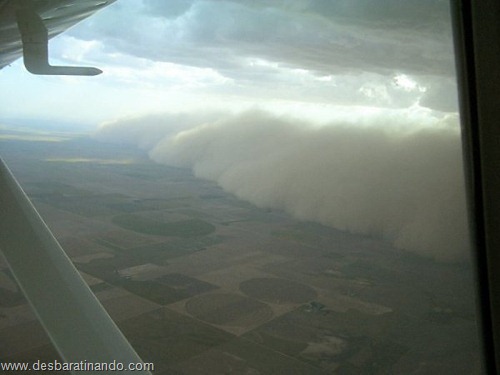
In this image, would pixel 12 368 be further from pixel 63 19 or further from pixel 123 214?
pixel 123 214

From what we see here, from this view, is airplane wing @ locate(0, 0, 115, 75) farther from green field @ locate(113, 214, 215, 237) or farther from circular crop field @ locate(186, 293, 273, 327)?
green field @ locate(113, 214, 215, 237)

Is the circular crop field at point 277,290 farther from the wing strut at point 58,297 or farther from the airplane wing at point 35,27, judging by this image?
the airplane wing at point 35,27

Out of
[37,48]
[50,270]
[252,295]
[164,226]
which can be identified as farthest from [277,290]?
[37,48]

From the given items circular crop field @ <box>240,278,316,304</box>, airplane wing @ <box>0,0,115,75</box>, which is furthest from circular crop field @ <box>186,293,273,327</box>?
airplane wing @ <box>0,0,115,75</box>

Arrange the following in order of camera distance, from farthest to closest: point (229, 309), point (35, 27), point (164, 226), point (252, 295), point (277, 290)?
1. point (164, 226)
2. point (277, 290)
3. point (252, 295)
4. point (229, 309)
5. point (35, 27)

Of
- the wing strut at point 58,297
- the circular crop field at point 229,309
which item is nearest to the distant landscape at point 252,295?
the circular crop field at point 229,309

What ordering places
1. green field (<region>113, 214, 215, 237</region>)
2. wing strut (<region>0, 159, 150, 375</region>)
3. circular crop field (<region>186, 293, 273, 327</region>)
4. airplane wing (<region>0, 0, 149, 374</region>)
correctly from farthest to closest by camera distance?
green field (<region>113, 214, 215, 237</region>)
circular crop field (<region>186, 293, 273, 327</region>)
wing strut (<region>0, 159, 150, 375</region>)
airplane wing (<region>0, 0, 149, 374</region>)

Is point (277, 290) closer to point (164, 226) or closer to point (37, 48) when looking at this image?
point (164, 226)
